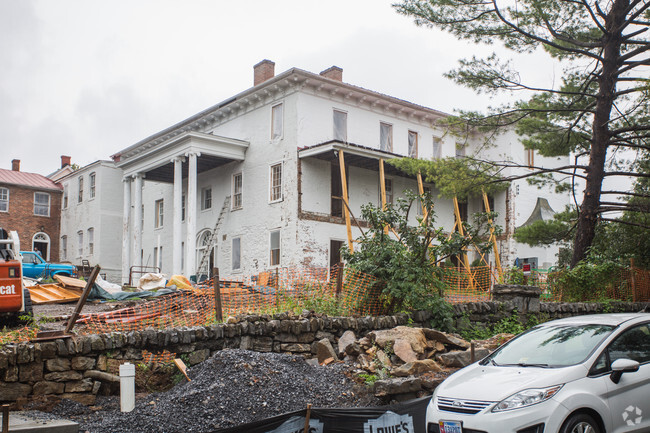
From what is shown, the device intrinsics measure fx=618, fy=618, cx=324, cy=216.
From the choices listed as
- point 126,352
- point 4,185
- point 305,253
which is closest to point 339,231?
point 305,253

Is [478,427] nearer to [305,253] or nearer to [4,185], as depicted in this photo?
[305,253]

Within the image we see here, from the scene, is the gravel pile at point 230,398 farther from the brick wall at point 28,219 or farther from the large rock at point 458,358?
the brick wall at point 28,219

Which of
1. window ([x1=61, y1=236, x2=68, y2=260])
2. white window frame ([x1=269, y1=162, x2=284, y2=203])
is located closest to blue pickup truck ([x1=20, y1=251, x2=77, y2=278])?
white window frame ([x1=269, y1=162, x2=284, y2=203])

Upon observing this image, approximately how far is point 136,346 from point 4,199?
36427 millimetres

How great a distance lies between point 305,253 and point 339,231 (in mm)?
2087

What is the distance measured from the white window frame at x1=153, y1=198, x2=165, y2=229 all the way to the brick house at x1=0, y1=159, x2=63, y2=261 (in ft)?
39.3

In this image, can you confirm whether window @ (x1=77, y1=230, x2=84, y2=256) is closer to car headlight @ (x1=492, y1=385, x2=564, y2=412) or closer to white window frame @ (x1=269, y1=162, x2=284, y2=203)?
white window frame @ (x1=269, y1=162, x2=284, y2=203)

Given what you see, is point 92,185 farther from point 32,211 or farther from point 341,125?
point 341,125

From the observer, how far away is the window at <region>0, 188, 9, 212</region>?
132ft

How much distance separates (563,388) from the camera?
6020 mm

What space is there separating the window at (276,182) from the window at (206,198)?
506 cm

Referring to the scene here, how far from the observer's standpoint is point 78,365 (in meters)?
8.38

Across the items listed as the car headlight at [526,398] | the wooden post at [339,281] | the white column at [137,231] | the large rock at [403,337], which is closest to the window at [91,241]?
the white column at [137,231]

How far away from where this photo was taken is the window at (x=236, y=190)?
27.7 meters
